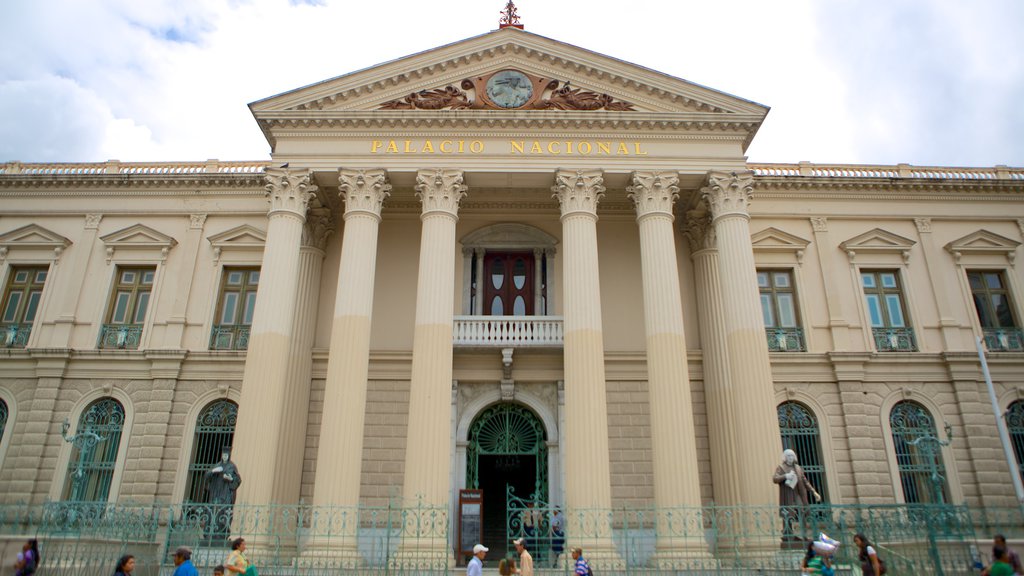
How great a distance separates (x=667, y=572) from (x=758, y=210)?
1229 cm

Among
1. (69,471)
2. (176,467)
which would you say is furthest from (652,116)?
(69,471)

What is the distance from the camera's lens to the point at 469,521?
16.8 m

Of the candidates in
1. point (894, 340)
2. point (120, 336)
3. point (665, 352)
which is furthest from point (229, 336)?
point (894, 340)

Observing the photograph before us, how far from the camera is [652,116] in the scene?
18.1 meters

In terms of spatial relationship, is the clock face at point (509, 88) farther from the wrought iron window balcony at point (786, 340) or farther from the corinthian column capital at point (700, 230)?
the wrought iron window balcony at point (786, 340)

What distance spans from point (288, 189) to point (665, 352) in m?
10.1

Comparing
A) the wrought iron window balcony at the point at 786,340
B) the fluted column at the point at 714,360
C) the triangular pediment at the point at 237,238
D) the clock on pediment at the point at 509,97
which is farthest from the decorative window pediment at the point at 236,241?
the wrought iron window balcony at the point at 786,340

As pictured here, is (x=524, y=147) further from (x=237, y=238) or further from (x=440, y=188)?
(x=237, y=238)

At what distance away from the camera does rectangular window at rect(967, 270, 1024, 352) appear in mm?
20562

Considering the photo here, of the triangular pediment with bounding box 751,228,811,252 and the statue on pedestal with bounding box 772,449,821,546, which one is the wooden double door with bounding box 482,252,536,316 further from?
the statue on pedestal with bounding box 772,449,821,546

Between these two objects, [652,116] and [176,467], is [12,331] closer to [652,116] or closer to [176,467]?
[176,467]

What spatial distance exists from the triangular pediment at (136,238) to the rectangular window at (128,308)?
74 cm

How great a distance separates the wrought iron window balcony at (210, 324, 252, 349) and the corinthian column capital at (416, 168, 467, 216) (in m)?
7.09

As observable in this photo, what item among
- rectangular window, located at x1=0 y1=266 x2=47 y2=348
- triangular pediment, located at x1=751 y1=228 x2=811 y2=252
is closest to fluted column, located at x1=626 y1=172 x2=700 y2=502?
triangular pediment, located at x1=751 y1=228 x2=811 y2=252
